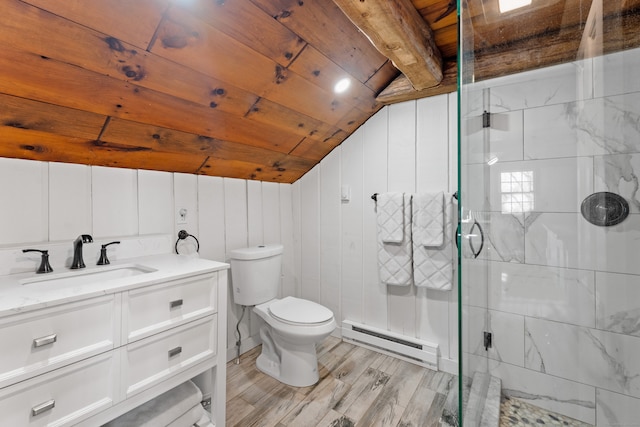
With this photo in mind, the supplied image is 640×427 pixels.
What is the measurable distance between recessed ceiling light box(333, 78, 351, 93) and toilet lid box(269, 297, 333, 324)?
4.58 feet

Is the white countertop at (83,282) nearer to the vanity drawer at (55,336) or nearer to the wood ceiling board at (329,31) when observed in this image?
the vanity drawer at (55,336)

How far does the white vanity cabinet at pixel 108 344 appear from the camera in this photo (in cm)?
85

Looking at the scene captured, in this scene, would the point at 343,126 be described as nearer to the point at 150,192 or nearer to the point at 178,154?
the point at 178,154

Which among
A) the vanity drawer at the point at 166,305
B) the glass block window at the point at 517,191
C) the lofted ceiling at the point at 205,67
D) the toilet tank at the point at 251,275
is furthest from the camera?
the toilet tank at the point at 251,275

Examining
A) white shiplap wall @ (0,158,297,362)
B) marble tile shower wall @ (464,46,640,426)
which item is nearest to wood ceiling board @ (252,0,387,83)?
marble tile shower wall @ (464,46,640,426)

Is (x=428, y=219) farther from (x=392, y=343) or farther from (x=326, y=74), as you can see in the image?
(x=326, y=74)

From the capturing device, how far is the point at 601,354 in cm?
140

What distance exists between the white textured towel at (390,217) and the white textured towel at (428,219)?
0.30 ft

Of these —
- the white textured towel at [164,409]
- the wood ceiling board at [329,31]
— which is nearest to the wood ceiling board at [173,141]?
the wood ceiling board at [329,31]

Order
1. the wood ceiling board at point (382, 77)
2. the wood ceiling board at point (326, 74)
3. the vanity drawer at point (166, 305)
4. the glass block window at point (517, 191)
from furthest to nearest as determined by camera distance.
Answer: the wood ceiling board at point (382, 77) < the glass block window at point (517, 191) < the wood ceiling board at point (326, 74) < the vanity drawer at point (166, 305)

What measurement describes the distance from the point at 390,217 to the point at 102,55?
69.0 inches

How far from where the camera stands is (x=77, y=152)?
4.41 feet

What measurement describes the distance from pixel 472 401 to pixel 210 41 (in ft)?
6.09

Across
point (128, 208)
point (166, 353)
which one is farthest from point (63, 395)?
point (128, 208)
